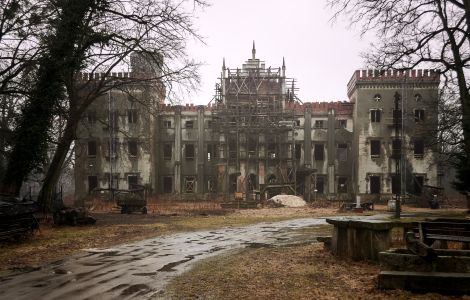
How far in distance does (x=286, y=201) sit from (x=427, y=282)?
27.1 m

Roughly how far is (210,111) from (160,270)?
117ft

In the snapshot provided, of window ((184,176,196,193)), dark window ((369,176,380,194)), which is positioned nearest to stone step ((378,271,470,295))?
dark window ((369,176,380,194))

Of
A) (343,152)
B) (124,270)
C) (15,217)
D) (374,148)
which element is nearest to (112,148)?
(343,152)

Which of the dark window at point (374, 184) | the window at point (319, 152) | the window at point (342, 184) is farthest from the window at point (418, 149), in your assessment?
the window at point (319, 152)

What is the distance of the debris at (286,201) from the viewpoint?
32.8 m

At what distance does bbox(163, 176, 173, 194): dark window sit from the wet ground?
95.9 feet

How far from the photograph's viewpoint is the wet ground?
6.38 meters

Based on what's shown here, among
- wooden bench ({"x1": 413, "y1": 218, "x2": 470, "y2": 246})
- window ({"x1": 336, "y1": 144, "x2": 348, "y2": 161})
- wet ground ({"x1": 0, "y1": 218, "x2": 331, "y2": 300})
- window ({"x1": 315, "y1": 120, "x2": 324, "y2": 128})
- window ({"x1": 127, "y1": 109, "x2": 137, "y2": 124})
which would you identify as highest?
window ({"x1": 127, "y1": 109, "x2": 137, "y2": 124})

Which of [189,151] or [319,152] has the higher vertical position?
[189,151]

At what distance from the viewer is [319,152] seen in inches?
1636

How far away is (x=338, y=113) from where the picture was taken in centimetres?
4162

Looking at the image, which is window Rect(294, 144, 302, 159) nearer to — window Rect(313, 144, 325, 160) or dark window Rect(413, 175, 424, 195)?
window Rect(313, 144, 325, 160)

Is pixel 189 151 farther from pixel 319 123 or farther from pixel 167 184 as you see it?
pixel 319 123

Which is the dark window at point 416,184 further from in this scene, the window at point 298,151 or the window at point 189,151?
the window at point 189,151
